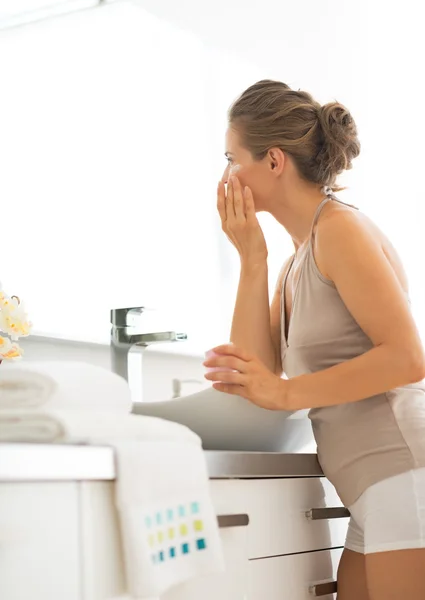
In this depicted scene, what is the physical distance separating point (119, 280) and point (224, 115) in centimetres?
84

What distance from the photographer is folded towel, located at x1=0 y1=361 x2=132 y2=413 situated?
1107 millimetres

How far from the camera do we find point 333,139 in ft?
6.01

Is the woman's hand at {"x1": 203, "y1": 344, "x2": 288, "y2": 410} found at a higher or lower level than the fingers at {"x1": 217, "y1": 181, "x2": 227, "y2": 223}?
lower

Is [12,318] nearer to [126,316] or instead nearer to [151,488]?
[126,316]

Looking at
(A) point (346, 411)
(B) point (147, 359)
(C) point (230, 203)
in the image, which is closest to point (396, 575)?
(A) point (346, 411)

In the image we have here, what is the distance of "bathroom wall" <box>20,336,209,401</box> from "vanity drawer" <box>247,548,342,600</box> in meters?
0.60

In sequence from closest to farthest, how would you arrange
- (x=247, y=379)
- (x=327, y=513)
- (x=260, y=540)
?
(x=260, y=540)
(x=247, y=379)
(x=327, y=513)

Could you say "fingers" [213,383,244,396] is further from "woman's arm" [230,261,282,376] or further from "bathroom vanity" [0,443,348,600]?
"woman's arm" [230,261,282,376]

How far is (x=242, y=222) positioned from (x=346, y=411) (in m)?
0.53

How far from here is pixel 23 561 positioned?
944 mm

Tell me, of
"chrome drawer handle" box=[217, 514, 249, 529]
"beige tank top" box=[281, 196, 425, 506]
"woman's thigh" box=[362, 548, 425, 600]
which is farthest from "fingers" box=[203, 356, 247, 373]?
"woman's thigh" box=[362, 548, 425, 600]

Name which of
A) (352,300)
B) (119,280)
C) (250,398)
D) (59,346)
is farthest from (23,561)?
(119,280)

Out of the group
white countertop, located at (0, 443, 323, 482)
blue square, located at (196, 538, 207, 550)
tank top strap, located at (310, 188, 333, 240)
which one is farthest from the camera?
tank top strap, located at (310, 188, 333, 240)

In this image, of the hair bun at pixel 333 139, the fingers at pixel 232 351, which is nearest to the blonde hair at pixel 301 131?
the hair bun at pixel 333 139
